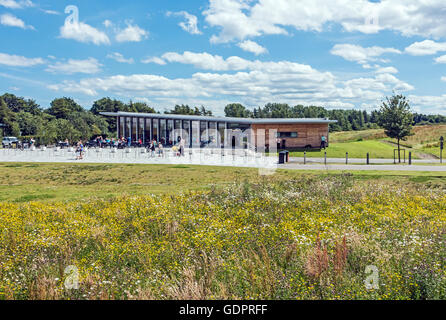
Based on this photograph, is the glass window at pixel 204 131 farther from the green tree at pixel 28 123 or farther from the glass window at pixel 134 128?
the green tree at pixel 28 123

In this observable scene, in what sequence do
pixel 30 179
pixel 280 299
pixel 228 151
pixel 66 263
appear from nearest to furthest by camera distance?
pixel 280 299 < pixel 66 263 < pixel 30 179 < pixel 228 151

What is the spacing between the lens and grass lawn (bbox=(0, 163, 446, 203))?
15344mm

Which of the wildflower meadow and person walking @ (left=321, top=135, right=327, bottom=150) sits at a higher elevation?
person walking @ (left=321, top=135, right=327, bottom=150)

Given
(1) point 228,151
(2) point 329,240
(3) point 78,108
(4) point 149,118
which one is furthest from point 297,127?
(3) point 78,108

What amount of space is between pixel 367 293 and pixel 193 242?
11.7ft

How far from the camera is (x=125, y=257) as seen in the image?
712 centimetres

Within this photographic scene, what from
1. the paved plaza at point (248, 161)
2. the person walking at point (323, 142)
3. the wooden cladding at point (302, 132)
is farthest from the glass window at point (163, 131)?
the person walking at point (323, 142)

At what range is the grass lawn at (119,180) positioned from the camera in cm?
1534

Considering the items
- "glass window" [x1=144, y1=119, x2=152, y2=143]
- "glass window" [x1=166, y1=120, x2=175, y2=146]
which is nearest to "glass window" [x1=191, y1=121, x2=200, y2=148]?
"glass window" [x1=166, y1=120, x2=175, y2=146]

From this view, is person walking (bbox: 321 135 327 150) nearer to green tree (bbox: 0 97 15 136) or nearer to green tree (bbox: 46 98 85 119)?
green tree (bbox: 0 97 15 136)

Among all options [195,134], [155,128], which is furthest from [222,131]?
[155,128]

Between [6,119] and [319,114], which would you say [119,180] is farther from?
[319,114]

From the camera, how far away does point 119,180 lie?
2020 centimetres
